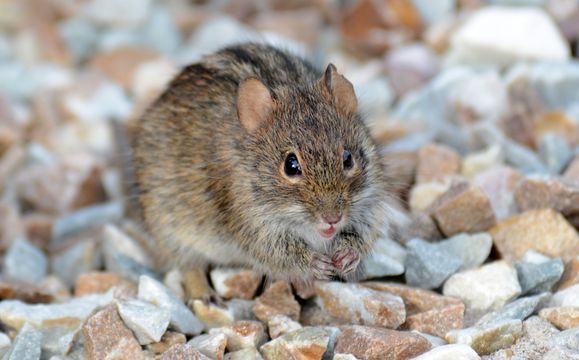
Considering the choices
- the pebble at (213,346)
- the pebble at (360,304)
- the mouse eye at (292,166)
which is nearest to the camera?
the pebble at (213,346)

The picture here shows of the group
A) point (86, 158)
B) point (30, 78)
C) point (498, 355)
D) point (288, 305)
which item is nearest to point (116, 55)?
point (30, 78)

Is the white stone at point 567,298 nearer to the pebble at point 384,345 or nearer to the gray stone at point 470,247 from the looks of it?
the gray stone at point 470,247

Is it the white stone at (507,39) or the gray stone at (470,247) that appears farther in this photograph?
the white stone at (507,39)

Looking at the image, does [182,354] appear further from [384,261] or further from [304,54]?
[304,54]

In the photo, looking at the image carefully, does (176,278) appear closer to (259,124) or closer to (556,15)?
(259,124)

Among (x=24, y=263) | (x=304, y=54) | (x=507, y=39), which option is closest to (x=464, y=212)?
(x=24, y=263)

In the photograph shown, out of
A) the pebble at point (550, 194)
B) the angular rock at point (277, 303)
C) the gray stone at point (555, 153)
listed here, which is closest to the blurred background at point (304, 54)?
the gray stone at point (555, 153)

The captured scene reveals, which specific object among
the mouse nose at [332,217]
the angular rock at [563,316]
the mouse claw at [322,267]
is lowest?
the angular rock at [563,316]

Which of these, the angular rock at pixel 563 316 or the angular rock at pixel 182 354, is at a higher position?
the angular rock at pixel 182 354
